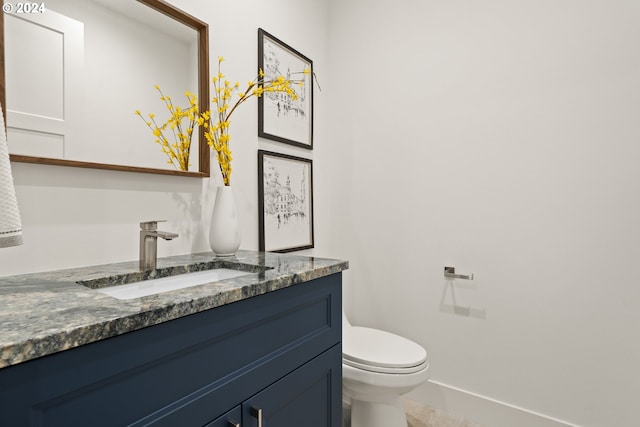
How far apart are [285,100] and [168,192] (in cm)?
85

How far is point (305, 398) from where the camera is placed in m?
1.03

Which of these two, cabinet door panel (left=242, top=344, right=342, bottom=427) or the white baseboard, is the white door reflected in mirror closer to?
cabinet door panel (left=242, top=344, right=342, bottom=427)

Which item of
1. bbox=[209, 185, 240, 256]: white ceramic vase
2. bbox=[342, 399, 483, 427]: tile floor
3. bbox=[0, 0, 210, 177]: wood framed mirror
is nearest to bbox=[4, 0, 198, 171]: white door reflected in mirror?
bbox=[0, 0, 210, 177]: wood framed mirror

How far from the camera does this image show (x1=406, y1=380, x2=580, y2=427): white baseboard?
1.59 m

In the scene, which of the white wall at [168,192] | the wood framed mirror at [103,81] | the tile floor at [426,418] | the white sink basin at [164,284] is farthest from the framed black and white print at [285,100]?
the tile floor at [426,418]

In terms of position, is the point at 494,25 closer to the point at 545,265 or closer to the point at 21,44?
the point at 545,265

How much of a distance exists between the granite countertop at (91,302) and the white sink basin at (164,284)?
0.02 meters

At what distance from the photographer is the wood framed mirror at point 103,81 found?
3.05ft

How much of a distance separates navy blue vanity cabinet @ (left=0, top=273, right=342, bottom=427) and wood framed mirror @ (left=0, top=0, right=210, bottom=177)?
2.17 ft

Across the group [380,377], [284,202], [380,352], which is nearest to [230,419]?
[380,377]

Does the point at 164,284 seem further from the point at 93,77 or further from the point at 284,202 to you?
the point at 284,202

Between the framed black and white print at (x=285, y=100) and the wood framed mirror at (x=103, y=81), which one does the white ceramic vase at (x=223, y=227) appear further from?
the framed black and white print at (x=285, y=100)

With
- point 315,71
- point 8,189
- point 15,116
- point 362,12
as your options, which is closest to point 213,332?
point 8,189

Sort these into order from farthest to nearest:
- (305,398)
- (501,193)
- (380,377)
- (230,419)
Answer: (501,193) < (380,377) < (305,398) < (230,419)
